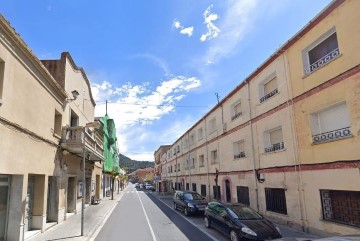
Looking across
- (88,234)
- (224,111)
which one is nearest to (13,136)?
(88,234)

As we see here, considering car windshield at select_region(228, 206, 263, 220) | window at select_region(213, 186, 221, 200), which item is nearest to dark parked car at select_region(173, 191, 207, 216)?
window at select_region(213, 186, 221, 200)

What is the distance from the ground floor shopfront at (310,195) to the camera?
10469 mm

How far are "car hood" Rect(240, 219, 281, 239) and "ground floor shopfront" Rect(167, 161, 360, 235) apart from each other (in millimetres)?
2271

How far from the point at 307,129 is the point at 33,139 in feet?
37.8

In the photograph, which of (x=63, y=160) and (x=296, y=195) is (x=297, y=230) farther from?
(x=63, y=160)

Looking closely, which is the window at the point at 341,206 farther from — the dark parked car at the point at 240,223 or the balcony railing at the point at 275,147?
the balcony railing at the point at 275,147

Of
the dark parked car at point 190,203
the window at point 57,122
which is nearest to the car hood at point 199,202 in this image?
the dark parked car at point 190,203

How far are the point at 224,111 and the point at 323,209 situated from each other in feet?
40.4

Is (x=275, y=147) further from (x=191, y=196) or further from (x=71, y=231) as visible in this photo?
(x=71, y=231)

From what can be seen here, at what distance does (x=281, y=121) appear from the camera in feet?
47.9

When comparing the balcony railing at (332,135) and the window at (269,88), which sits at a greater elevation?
the window at (269,88)

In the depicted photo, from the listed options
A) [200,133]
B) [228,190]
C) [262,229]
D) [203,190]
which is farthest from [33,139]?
[200,133]

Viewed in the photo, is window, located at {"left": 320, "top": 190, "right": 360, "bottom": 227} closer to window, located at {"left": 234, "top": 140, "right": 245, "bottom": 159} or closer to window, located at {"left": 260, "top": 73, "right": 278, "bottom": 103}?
window, located at {"left": 260, "top": 73, "right": 278, "bottom": 103}

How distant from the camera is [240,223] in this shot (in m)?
11.1
